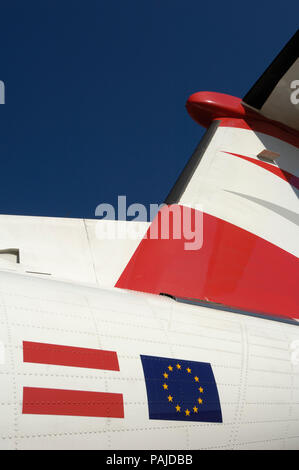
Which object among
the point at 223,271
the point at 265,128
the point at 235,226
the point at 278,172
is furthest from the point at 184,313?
the point at 265,128

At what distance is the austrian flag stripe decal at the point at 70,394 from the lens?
188 cm

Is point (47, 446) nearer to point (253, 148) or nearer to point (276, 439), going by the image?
point (276, 439)

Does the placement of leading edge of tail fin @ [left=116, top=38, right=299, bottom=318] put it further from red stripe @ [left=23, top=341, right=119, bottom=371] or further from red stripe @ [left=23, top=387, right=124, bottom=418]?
red stripe @ [left=23, top=387, right=124, bottom=418]

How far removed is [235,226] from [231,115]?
1133mm

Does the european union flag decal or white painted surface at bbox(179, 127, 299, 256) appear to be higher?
white painted surface at bbox(179, 127, 299, 256)

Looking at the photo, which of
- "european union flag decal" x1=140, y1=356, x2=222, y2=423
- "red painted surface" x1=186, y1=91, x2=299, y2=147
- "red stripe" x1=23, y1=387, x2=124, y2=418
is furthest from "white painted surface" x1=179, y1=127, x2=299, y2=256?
"red stripe" x1=23, y1=387, x2=124, y2=418

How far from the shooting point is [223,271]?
329cm

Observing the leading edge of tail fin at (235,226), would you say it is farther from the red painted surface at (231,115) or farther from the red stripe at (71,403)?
the red stripe at (71,403)

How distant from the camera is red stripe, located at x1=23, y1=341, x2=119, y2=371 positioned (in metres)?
1.97

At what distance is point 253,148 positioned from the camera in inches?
151

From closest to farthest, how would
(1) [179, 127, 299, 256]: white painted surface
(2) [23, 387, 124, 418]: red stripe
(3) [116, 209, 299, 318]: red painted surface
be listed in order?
(2) [23, 387, 124, 418]: red stripe < (3) [116, 209, 299, 318]: red painted surface < (1) [179, 127, 299, 256]: white painted surface

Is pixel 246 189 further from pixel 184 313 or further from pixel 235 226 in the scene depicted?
pixel 184 313

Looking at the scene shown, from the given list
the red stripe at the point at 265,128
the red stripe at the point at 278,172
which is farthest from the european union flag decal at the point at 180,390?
the red stripe at the point at 265,128

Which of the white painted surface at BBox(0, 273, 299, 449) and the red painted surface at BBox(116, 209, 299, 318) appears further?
the red painted surface at BBox(116, 209, 299, 318)
